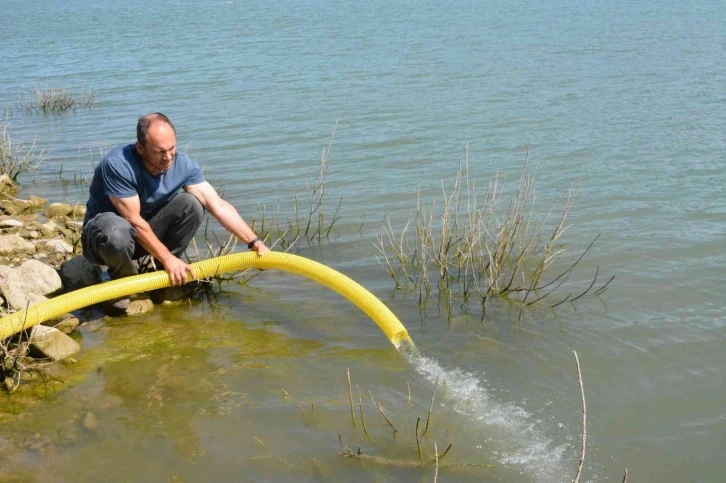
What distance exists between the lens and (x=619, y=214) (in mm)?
8516

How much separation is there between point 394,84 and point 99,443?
12748 millimetres

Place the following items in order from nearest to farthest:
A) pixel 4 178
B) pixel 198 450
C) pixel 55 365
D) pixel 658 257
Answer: pixel 198 450 < pixel 55 365 < pixel 658 257 < pixel 4 178

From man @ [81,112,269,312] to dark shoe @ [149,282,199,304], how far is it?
0.95 feet

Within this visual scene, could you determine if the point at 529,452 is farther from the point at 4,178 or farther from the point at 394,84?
the point at 394,84

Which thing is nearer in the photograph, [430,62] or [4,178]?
[4,178]

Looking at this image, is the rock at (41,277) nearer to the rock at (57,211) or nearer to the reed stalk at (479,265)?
the rock at (57,211)

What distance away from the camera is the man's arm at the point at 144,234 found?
18.9ft

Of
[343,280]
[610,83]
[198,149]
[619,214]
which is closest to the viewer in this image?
[343,280]

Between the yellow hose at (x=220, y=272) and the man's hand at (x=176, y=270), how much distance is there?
0.07 metres

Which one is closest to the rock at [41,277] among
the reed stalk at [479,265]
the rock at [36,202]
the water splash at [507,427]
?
the reed stalk at [479,265]

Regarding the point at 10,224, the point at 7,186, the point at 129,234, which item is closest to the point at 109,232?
the point at 129,234

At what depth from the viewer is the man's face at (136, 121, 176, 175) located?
18.2 feet

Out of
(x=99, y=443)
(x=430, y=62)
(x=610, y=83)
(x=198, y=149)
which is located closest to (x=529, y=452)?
(x=99, y=443)

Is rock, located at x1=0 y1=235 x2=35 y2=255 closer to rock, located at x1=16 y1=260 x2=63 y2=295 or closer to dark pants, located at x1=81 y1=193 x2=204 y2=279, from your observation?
rock, located at x1=16 y1=260 x2=63 y2=295
